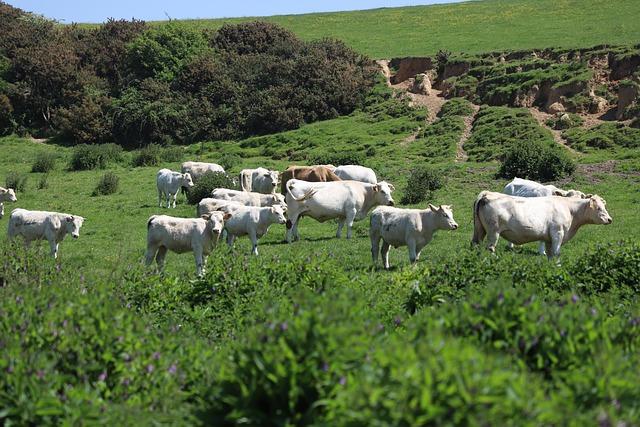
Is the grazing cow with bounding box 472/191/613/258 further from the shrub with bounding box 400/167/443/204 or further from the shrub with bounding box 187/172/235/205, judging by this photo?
the shrub with bounding box 187/172/235/205

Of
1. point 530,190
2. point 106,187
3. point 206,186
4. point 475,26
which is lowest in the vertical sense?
point 106,187

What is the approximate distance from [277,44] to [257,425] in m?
62.4

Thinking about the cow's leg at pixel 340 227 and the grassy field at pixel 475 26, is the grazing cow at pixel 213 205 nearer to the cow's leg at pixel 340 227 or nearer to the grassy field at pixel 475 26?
the cow's leg at pixel 340 227

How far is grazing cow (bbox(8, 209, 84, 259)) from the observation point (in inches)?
795

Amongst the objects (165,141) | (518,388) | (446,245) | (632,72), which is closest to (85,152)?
(165,141)

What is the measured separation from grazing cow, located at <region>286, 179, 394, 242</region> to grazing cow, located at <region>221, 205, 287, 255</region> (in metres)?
1.80

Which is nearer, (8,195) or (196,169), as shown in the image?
(8,195)

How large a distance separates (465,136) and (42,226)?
29.1 meters

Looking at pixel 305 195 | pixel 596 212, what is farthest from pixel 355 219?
pixel 596 212

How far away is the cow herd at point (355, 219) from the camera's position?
16.8 m

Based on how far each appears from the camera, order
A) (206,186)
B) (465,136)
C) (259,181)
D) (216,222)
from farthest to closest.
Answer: (465,136) < (259,181) < (206,186) < (216,222)

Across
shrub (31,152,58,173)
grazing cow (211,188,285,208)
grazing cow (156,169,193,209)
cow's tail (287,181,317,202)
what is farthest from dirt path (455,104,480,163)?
shrub (31,152,58,173)

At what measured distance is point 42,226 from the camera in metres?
20.2

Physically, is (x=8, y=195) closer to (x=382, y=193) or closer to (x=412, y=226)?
(x=382, y=193)
